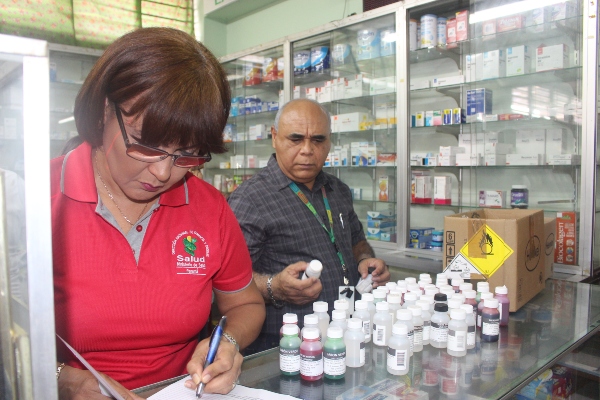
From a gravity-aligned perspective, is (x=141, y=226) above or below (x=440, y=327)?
above

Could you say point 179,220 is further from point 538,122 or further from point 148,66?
point 538,122

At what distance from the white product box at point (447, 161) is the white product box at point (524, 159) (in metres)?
0.42

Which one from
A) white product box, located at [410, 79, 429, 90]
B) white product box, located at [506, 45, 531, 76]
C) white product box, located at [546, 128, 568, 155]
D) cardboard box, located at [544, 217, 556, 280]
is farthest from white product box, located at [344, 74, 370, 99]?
cardboard box, located at [544, 217, 556, 280]

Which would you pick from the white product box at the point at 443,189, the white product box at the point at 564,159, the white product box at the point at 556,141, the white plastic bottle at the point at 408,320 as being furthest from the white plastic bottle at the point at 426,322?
the white product box at the point at 443,189

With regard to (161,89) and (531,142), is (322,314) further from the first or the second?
(531,142)

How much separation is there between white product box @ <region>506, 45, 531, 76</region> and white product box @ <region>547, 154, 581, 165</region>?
2.15 feet

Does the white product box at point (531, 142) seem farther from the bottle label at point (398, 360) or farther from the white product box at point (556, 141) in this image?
the bottle label at point (398, 360)

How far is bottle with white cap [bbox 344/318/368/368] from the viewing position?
133cm

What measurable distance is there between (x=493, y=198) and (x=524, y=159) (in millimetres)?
361

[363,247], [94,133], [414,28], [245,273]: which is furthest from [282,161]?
[414,28]

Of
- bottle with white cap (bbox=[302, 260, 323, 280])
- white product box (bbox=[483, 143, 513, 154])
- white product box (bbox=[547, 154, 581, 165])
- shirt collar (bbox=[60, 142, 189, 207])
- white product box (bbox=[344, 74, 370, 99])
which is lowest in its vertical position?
bottle with white cap (bbox=[302, 260, 323, 280])

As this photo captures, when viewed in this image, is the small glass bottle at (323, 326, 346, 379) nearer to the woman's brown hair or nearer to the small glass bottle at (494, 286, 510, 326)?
the woman's brown hair

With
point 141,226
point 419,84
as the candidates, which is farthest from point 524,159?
point 141,226

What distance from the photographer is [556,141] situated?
3236mm
